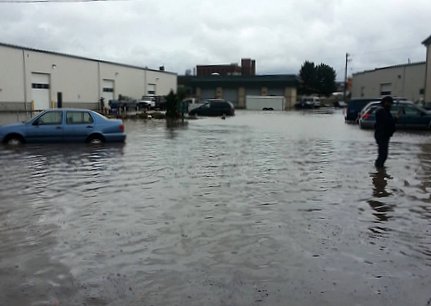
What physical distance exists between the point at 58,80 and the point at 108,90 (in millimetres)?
10007

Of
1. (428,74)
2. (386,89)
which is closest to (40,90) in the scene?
(428,74)

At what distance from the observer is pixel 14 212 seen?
7.55 m

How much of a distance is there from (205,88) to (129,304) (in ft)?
287

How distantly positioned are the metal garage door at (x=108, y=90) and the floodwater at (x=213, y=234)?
1775 inches

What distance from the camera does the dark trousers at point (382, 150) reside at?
39.7 feet

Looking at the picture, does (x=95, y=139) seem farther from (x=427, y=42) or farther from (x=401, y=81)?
(x=401, y=81)

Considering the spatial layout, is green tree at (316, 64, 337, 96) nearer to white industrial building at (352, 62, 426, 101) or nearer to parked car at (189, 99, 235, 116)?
white industrial building at (352, 62, 426, 101)

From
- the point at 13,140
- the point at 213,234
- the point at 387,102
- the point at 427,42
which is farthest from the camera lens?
the point at 427,42

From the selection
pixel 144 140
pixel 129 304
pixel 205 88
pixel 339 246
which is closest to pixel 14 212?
pixel 129 304

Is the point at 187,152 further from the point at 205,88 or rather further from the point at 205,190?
the point at 205,88

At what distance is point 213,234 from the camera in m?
6.37

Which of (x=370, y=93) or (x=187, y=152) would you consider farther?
(x=370, y=93)

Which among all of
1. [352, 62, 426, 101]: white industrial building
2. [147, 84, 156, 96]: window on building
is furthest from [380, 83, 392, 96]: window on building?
[147, 84, 156, 96]: window on building

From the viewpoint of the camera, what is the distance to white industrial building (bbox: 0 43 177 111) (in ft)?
136
